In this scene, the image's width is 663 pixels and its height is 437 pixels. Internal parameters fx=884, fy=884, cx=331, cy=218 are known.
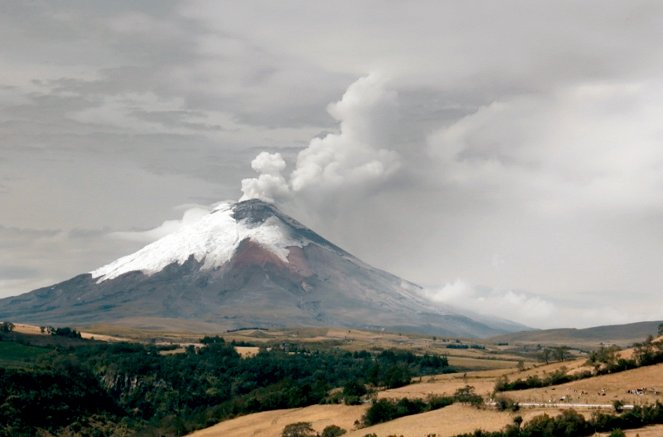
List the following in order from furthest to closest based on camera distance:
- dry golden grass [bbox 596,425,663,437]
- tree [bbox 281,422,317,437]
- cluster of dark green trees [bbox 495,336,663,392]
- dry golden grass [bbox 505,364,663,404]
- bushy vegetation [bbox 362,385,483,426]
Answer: cluster of dark green trees [bbox 495,336,663,392], bushy vegetation [bbox 362,385,483,426], tree [bbox 281,422,317,437], dry golden grass [bbox 505,364,663,404], dry golden grass [bbox 596,425,663,437]

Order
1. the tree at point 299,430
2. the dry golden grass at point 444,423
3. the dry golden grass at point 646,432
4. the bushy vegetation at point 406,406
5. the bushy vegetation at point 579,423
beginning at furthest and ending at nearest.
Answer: the bushy vegetation at point 406,406 < the tree at point 299,430 < the dry golden grass at point 444,423 < the bushy vegetation at point 579,423 < the dry golden grass at point 646,432

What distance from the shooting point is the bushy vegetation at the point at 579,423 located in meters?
103

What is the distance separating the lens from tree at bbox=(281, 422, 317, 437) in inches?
5373

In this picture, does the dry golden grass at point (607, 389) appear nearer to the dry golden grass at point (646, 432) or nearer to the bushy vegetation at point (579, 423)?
the bushy vegetation at point (579, 423)

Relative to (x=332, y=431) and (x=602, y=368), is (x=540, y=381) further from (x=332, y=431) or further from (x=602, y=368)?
(x=332, y=431)

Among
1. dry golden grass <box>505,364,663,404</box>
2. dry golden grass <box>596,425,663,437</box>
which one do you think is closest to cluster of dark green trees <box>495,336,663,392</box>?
dry golden grass <box>505,364,663,404</box>

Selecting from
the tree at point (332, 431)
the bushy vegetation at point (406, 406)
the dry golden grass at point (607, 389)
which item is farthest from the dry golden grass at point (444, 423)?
the dry golden grass at point (607, 389)

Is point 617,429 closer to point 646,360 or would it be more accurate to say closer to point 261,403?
point 646,360

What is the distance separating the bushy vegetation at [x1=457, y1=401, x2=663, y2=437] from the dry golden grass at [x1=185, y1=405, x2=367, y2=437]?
3898 cm

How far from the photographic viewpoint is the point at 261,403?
176m

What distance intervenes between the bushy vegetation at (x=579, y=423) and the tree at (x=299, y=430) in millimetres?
35456

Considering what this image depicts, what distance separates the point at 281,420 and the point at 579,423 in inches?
2565

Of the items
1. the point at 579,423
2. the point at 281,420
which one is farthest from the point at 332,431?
the point at 579,423

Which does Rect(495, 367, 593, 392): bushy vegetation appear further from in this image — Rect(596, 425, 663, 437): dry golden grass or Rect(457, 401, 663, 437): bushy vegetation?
Rect(596, 425, 663, 437): dry golden grass
